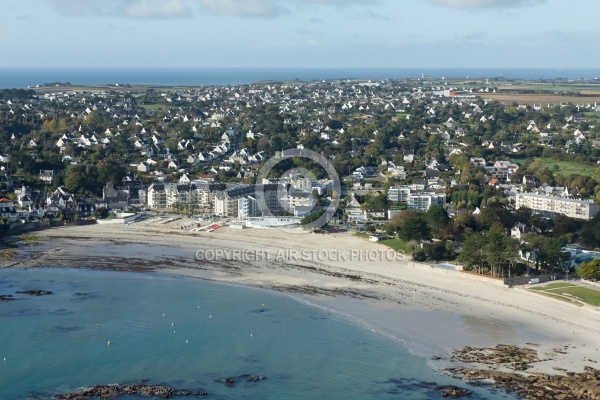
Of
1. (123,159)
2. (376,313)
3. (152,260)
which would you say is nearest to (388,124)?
(123,159)

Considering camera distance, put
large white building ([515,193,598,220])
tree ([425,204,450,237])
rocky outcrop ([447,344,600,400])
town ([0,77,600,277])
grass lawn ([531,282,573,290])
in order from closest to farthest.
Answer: rocky outcrop ([447,344,600,400]) → grass lawn ([531,282,573,290]) → tree ([425,204,450,237]) → town ([0,77,600,277]) → large white building ([515,193,598,220])

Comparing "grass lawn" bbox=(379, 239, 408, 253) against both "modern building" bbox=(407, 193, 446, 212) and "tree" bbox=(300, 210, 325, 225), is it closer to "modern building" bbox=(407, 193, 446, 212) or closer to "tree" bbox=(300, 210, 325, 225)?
"tree" bbox=(300, 210, 325, 225)

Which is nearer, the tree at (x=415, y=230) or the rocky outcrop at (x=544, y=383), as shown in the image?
the rocky outcrop at (x=544, y=383)

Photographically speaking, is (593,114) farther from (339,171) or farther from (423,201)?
(423,201)

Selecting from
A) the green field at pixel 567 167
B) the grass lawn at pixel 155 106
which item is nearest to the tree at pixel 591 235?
the green field at pixel 567 167

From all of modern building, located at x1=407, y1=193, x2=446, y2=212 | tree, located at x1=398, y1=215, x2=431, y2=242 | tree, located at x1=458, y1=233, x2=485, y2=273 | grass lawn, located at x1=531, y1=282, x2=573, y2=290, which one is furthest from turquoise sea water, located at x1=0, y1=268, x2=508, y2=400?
modern building, located at x1=407, y1=193, x2=446, y2=212

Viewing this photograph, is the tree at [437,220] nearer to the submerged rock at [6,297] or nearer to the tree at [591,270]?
the tree at [591,270]
